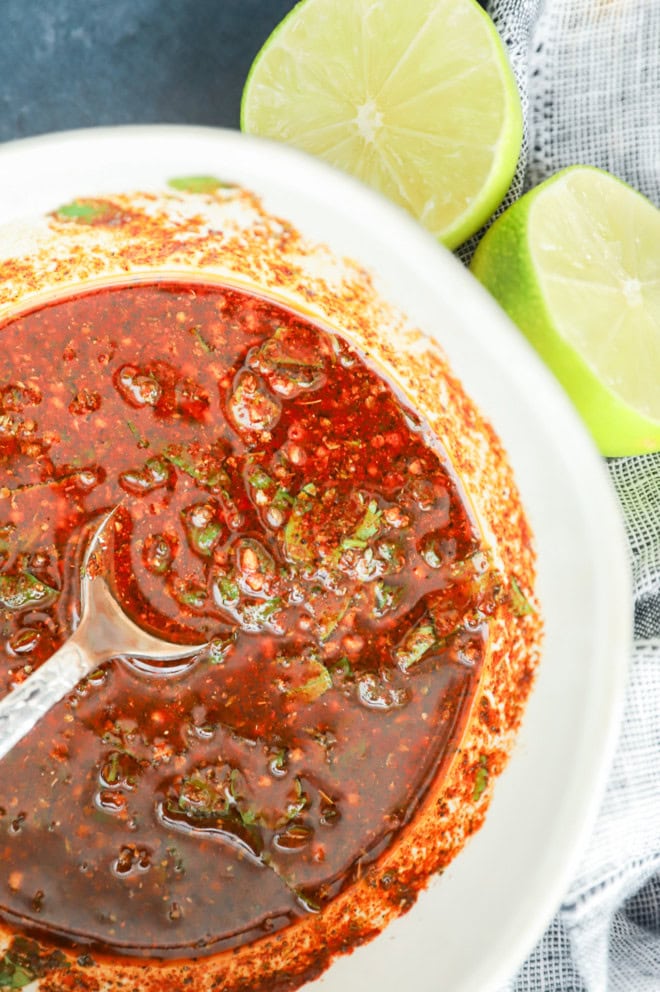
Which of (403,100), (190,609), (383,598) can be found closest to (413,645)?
(383,598)

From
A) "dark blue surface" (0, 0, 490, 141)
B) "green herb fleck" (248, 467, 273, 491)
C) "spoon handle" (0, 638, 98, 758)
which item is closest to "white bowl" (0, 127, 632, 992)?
"green herb fleck" (248, 467, 273, 491)

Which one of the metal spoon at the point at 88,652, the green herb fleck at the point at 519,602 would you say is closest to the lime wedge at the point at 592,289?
the green herb fleck at the point at 519,602

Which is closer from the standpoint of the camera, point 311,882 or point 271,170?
point 271,170

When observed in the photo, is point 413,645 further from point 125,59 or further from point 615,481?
point 125,59

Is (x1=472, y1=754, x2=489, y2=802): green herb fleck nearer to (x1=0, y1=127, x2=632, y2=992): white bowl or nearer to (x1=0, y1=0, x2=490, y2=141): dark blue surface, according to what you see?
(x1=0, y1=127, x2=632, y2=992): white bowl

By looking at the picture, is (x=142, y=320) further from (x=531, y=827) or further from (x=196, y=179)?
(x=531, y=827)

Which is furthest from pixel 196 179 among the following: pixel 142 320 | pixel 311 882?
pixel 311 882
